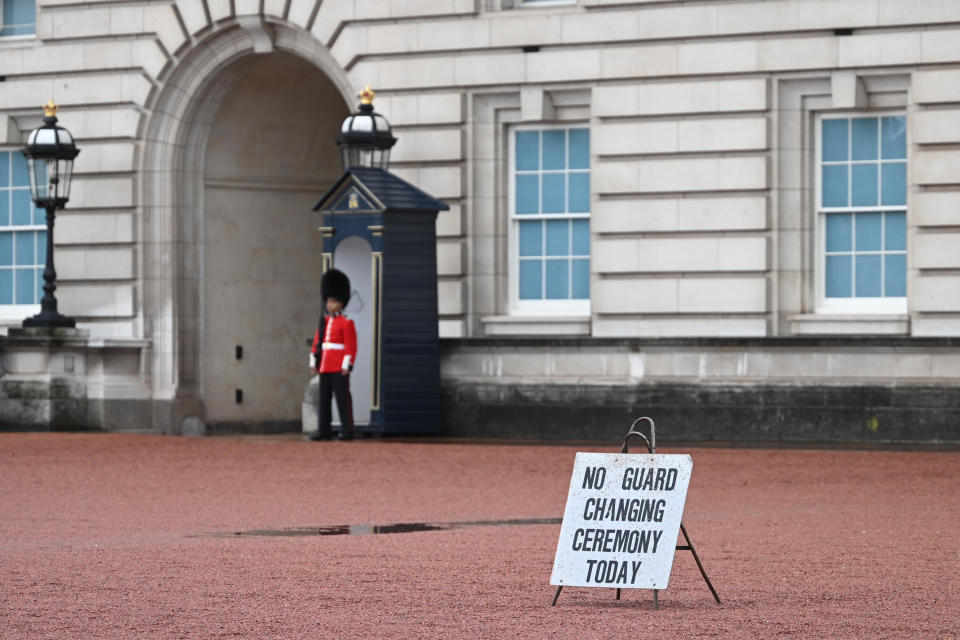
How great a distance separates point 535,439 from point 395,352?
1.60m

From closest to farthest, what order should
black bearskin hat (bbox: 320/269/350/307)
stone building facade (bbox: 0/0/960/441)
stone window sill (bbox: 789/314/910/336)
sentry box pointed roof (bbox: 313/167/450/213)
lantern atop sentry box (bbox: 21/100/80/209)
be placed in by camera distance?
stone window sill (bbox: 789/314/910/336) → stone building facade (bbox: 0/0/960/441) → sentry box pointed roof (bbox: 313/167/450/213) → black bearskin hat (bbox: 320/269/350/307) → lantern atop sentry box (bbox: 21/100/80/209)

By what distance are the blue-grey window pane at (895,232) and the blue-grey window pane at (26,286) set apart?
966 cm

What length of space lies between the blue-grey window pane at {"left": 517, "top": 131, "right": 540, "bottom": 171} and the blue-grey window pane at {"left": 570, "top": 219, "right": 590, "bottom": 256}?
740 millimetres

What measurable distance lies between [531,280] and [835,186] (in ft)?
10.7

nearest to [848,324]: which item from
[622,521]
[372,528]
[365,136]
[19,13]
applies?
[365,136]

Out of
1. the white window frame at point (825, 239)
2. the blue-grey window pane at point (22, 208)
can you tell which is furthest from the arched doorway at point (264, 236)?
the white window frame at point (825, 239)

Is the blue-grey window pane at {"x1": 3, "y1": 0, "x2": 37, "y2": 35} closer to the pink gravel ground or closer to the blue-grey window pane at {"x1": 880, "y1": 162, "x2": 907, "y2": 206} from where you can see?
the pink gravel ground

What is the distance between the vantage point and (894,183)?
18.8m

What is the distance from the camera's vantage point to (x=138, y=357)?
21.9 metres

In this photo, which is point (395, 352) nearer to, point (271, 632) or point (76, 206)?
point (76, 206)

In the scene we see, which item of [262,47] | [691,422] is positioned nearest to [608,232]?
[691,422]

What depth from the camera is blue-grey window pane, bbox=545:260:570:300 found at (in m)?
20.2

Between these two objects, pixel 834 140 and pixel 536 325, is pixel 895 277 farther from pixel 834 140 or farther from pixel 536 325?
pixel 536 325

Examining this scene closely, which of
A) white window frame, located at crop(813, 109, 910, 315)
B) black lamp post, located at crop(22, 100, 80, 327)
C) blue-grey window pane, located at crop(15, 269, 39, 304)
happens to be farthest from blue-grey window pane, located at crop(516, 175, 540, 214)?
blue-grey window pane, located at crop(15, 269, 39, 304)
